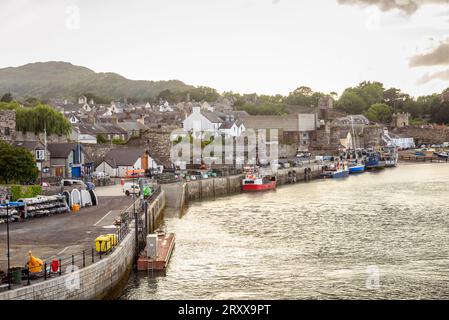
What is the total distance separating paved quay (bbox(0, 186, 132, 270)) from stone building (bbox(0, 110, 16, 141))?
62.9 feet

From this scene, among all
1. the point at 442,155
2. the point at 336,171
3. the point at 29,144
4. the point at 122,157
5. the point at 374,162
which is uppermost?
the point at 29,144

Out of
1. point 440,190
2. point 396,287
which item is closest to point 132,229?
point 396,287

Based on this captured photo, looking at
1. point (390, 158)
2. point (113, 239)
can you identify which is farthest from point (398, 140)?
point (113, 239)

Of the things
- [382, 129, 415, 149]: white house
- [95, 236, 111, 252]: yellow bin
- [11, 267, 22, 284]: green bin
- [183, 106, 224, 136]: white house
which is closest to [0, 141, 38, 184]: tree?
[95, 236, 111, 252]: yellow bin

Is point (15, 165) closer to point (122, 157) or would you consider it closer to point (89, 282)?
point (122, 157)

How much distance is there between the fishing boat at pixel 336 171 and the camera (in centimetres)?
8219

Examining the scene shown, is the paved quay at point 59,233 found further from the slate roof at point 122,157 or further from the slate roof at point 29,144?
the slate roof at point 122,157

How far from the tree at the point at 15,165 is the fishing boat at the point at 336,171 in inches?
1768

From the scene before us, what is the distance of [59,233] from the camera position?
92.6ft

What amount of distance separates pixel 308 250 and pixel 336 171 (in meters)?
52.1

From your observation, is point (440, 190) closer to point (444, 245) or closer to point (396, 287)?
point (444, 245)

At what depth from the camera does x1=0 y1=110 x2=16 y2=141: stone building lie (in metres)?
53.3

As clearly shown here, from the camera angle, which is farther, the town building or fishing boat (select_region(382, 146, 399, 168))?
fishing boat (select_region(382, 146, 399, 168))

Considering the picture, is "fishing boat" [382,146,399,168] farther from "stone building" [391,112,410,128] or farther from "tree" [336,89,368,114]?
"tree" [336,89,368,114]
